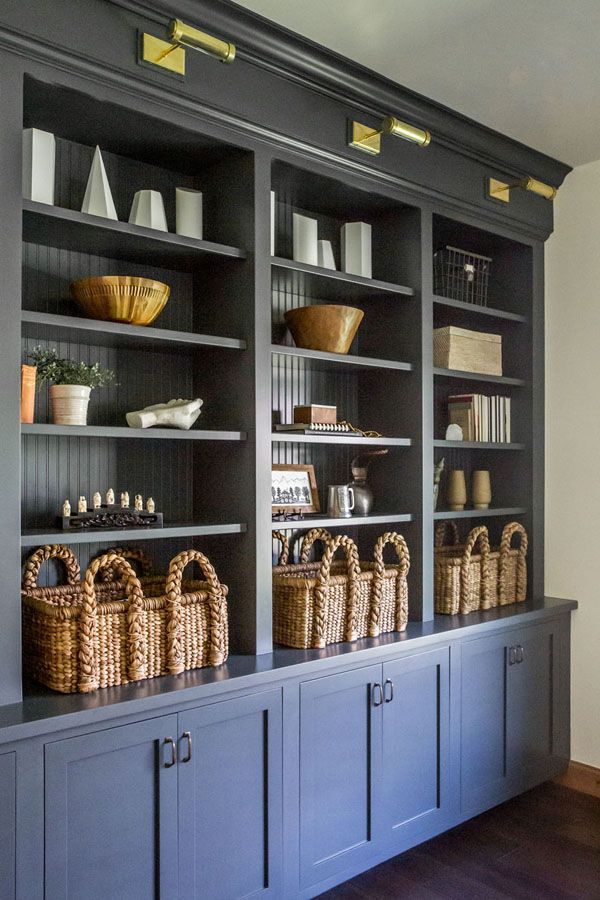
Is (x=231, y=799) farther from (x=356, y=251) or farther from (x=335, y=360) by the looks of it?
(x=356, y=251)

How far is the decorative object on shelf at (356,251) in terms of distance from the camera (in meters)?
3.11

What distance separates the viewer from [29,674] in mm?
2277

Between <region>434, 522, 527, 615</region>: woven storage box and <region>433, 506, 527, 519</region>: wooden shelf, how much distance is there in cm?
6

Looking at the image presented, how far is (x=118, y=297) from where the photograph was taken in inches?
94.0

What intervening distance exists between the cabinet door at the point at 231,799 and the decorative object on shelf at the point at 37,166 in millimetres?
1528

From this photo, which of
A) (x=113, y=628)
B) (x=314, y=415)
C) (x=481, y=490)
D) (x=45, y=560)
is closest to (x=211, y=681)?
(x=113, y=628)

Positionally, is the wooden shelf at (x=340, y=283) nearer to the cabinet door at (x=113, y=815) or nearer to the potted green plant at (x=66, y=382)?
the potted green plant at (x=66, y=382)

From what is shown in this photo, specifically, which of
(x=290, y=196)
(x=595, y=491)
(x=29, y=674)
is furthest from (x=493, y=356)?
(x=29, y=674)

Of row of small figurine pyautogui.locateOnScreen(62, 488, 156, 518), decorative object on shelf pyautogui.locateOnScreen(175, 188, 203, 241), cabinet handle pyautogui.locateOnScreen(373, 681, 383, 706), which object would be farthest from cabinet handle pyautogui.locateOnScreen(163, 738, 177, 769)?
decorative object on shelf pyautogui.locateOnScreen(175, 188, 203, 241)

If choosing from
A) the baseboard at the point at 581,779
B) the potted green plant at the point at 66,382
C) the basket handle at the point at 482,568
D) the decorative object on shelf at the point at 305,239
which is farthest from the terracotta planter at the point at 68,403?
the baseboard at the point at 581,779

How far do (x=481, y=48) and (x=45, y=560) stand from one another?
2156mm

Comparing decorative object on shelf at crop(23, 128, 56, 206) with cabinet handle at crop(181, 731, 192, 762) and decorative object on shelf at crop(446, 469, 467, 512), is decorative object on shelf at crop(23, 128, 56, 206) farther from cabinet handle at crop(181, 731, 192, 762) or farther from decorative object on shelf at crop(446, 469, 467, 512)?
decorative object on shelf at crop(446, 469, 467, 512)

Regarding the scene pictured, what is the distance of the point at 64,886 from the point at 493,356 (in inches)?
104

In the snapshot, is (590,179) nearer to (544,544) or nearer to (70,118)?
(544,544)
